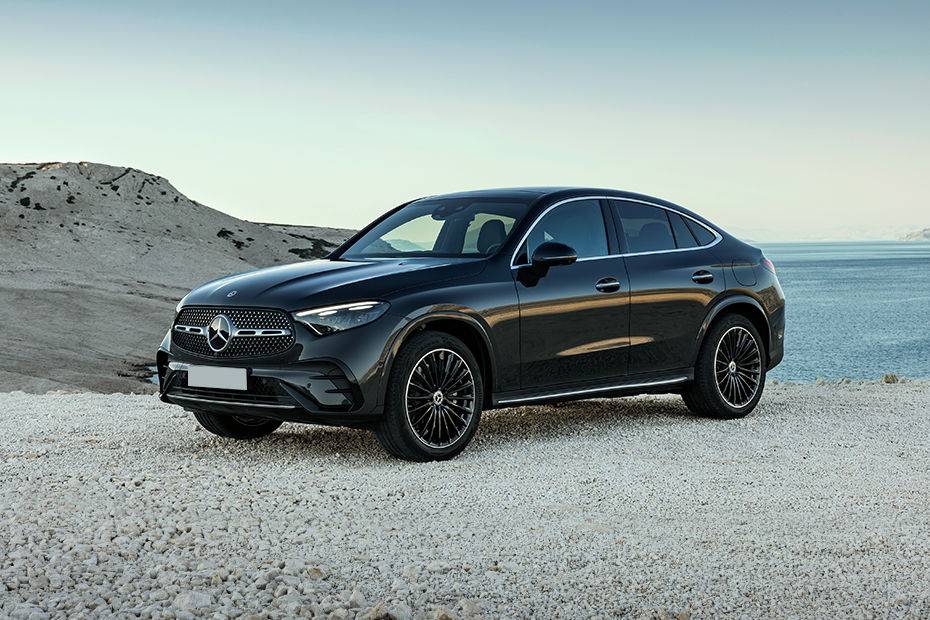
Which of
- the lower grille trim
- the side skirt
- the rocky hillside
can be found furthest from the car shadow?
the rocky hillside

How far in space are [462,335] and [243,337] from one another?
151cm

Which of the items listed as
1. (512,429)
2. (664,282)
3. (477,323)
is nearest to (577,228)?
(664,282)

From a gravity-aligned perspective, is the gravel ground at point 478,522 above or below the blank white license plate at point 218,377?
below

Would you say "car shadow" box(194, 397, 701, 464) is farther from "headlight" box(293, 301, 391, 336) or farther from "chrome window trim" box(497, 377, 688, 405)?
"headlight" box(293, 301, 391, 336)

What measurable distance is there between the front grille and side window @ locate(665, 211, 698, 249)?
3838 mm

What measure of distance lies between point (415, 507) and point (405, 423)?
1.11 m

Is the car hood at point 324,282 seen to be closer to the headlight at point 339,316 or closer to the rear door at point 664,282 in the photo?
the headlight at point 339,316

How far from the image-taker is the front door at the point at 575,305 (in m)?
8.45

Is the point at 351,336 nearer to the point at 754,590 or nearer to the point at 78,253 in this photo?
the point at 754,590

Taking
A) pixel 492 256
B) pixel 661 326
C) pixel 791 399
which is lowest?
pixel 791 399

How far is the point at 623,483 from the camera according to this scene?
734 cm

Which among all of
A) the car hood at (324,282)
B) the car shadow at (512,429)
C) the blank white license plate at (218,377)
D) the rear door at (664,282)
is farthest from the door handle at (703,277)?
the blank white license plate at (218,377)

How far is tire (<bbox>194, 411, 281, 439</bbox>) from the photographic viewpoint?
8883 millimetres

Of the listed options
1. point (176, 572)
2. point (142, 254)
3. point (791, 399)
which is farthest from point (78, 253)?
point (176, 572)
